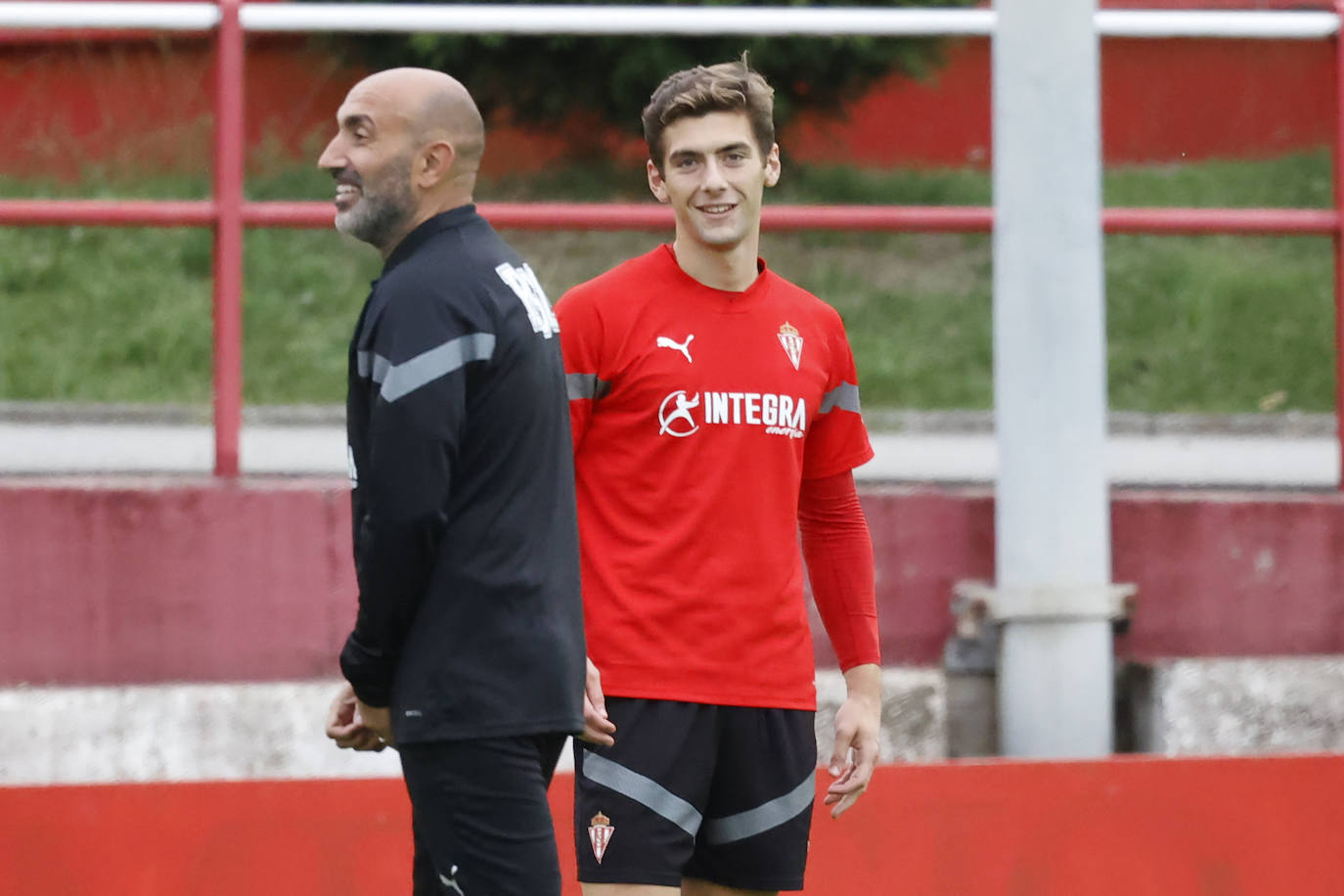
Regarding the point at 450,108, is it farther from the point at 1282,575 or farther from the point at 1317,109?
the point at 1317,109

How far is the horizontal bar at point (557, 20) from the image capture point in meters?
4.63

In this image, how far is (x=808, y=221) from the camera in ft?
15.6

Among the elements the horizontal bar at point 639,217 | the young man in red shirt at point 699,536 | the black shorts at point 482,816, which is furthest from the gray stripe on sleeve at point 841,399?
the horizontal bar at point 639,217

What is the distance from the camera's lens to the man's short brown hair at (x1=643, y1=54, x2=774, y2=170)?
326 centimetres

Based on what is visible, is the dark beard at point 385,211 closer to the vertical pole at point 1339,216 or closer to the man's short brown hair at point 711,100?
the man's short brown hair at point 711,100

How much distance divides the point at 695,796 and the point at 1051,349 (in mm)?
1883

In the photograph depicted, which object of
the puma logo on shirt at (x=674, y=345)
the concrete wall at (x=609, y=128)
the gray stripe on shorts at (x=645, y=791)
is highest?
the concrete wall at (x=609, y=128)

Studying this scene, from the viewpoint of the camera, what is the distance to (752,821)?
127 inches

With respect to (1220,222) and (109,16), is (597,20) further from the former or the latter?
(1220,222)

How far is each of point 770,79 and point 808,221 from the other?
10243mm

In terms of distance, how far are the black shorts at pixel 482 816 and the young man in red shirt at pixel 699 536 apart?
0.46 meters

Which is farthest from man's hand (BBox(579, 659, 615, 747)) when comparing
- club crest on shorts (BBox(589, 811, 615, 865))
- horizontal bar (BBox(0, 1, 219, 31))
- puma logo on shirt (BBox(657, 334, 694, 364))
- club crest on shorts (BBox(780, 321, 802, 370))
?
horizontal bar (BBox(0, 1, 219, 31))

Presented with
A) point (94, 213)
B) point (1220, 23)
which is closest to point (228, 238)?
point (94, 213)

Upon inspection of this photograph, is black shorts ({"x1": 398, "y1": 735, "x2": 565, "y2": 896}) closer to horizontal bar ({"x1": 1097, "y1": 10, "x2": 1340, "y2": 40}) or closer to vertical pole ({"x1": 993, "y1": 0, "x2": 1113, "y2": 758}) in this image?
vertical pole ({"x1": 993, "y1": 0, "x2": 1113, "y2": 758})
